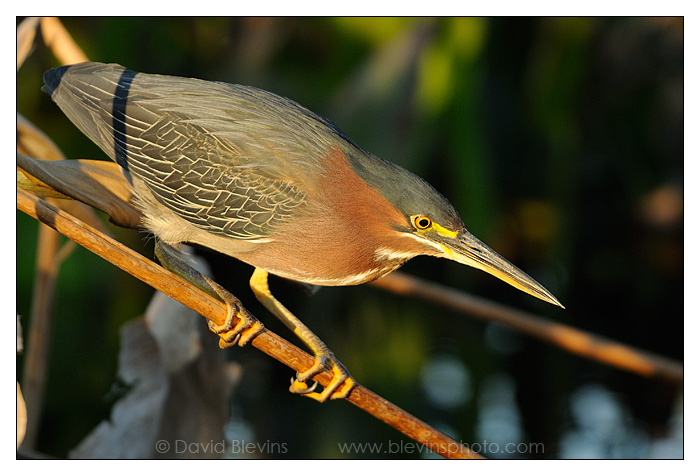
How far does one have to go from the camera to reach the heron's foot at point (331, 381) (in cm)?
139

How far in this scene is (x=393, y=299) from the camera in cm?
349

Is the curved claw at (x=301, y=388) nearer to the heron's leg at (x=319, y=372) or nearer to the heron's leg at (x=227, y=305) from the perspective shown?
the heron's leg at (x=319, y=372)

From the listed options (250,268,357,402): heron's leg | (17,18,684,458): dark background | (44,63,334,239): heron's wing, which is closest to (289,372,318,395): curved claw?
(250,268,357,402): heron's leg

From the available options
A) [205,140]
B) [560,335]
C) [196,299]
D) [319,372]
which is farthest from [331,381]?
[560,335]

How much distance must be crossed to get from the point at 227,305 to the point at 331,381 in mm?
278

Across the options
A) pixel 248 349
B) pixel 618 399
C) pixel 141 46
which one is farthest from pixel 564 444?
pixel 141 46

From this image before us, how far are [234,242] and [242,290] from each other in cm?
123

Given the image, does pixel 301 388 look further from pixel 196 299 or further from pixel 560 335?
pixel 560 335

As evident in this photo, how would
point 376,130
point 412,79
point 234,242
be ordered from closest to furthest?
point 234,242 → point 376,130 → point 412,79

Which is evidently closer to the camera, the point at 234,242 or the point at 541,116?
the point at 234,242

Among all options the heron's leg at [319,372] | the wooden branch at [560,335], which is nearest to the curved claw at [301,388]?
the heron's leg at [319,372]

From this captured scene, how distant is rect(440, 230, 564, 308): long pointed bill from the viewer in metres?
1.36

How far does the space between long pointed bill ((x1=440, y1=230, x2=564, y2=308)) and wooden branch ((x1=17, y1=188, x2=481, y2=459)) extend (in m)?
0.33
